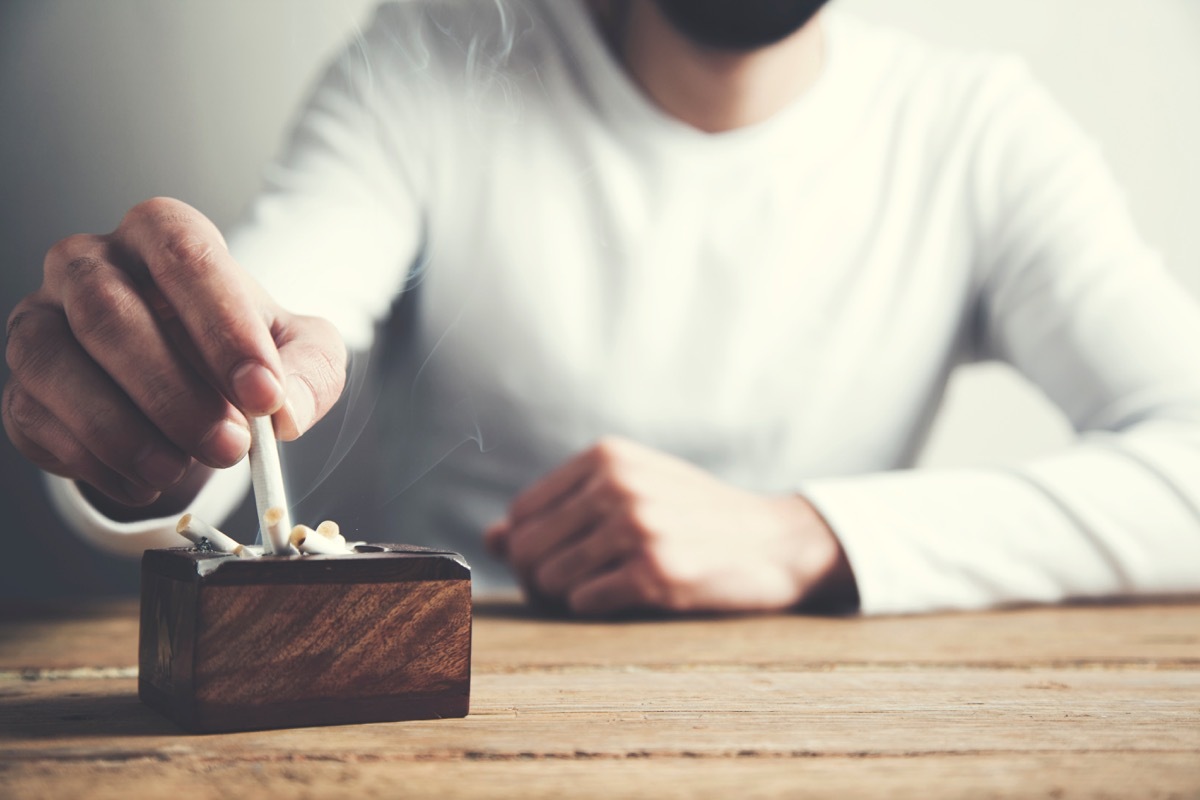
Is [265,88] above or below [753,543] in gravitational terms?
above

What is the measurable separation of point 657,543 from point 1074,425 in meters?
0.59

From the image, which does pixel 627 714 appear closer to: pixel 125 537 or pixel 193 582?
pixel 193 582

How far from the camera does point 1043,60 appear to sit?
166cm

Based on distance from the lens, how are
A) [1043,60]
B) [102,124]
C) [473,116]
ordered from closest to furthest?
[102,124] < [473,116] < [1043,60]

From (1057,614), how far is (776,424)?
1.30ft

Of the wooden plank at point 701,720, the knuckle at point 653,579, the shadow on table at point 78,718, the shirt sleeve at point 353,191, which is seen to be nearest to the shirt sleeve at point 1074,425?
the knuckle at point 653,579

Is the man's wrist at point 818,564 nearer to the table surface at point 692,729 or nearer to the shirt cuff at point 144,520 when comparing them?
the table surface at point 692,729

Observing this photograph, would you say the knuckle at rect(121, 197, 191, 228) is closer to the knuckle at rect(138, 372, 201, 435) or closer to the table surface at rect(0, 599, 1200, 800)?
the knuckle at rect(138, 372, 201, 435)

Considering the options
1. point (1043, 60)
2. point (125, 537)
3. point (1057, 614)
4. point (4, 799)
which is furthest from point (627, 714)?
point (1043, 60)

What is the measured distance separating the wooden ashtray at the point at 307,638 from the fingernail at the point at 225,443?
4cm

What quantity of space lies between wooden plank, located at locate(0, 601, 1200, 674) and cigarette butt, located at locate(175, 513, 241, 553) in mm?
150

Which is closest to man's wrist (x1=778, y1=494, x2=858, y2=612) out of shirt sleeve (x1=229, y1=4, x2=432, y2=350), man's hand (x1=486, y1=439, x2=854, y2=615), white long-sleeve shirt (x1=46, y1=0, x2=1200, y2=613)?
man's hand (x1=486, y1=439, x2=854, y2=615)

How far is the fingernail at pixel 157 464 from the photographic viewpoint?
399 millimetres

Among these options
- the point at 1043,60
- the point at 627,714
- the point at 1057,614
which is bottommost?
the point at 1057,614
